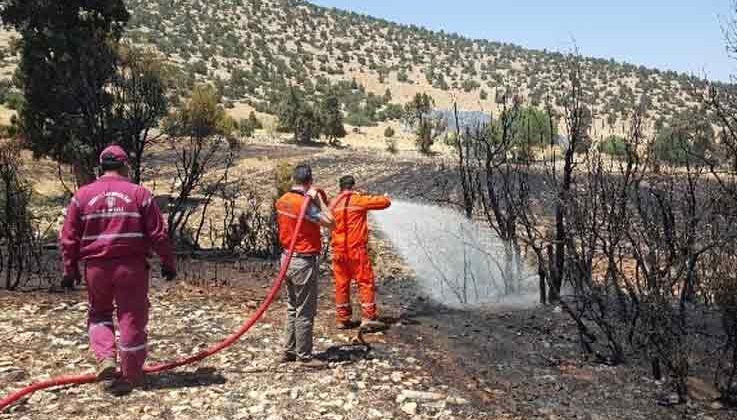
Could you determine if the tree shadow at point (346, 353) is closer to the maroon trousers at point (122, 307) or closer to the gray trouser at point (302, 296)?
the gray trouser at point (302, 296)

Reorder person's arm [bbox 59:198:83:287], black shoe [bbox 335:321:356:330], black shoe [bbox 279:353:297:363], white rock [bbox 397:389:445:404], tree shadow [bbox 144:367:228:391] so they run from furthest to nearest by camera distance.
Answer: black shoe [bbox 335:321:356:330]
black shoe [bbox 279:353:297:363]
tree shadow [bbox 144:367:228:391]
white rock [bbox 397:389:445:404]
person's arm [bbox 59:198:83:287]

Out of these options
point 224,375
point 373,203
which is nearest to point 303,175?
point 373,203

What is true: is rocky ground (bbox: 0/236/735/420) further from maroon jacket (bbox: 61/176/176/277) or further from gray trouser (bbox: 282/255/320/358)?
maroon jacket (bbox: 61/176/176/277)

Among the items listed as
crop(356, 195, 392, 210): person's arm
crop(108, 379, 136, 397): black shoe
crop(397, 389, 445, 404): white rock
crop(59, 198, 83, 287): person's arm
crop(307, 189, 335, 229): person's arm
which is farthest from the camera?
crop(356, 195, 392, 210): person's arm

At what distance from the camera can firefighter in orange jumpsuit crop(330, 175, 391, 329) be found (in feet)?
22.4

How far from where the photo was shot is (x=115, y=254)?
488 centimetres

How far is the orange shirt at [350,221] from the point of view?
683 cm

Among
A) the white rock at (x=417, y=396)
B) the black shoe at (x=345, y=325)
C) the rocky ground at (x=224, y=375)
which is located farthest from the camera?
the black shoe at (x=345, y=325)

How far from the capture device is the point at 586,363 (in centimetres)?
644

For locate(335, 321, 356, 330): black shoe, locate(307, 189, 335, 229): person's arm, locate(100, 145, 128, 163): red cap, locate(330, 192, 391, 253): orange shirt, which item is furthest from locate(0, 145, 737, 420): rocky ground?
locate(100, 145, 128, 163): red cap

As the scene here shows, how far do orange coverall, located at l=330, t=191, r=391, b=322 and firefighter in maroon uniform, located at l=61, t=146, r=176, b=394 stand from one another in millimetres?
2082

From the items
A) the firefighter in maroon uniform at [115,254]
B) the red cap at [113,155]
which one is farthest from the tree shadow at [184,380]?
the red cap at [113,155]

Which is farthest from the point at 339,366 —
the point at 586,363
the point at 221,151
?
the point at 221,151

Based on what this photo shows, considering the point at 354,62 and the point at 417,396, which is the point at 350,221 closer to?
the point at 417,396
